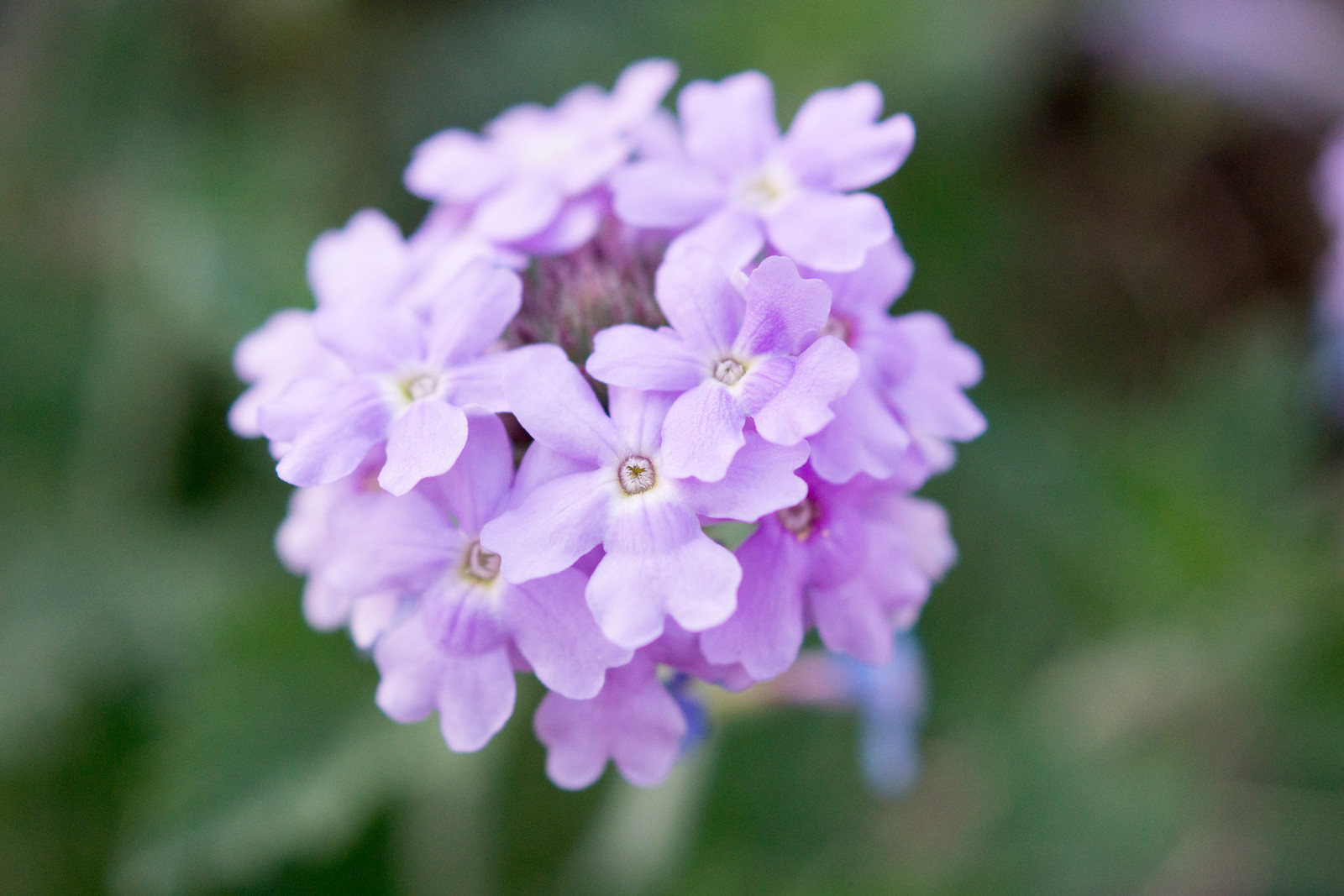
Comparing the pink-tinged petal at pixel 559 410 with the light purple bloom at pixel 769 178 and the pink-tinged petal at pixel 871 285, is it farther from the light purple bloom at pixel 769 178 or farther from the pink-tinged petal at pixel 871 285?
the pink-tinged petal at pixel 871 285

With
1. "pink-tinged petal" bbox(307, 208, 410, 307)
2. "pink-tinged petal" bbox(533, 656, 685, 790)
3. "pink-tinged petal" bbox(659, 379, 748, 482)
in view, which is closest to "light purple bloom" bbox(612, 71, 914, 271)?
"pink-tinged petal" bbox(659, 379, 748, 482)

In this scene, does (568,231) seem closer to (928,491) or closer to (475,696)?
(475,696)

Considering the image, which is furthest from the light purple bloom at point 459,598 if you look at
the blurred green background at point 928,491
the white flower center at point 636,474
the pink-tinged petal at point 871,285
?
the blurred green background at point 928,491

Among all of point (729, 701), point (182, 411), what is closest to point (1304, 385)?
point (729, 701)

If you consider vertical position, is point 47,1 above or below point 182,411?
above

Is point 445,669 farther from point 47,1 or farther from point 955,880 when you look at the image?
point 47,1

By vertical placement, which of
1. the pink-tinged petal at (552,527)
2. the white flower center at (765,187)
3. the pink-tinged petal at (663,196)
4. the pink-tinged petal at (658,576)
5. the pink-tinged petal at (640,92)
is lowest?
the pink-tinged petal at (658,576)

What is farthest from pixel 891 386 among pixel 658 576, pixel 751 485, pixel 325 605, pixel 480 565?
pixel 325 605
